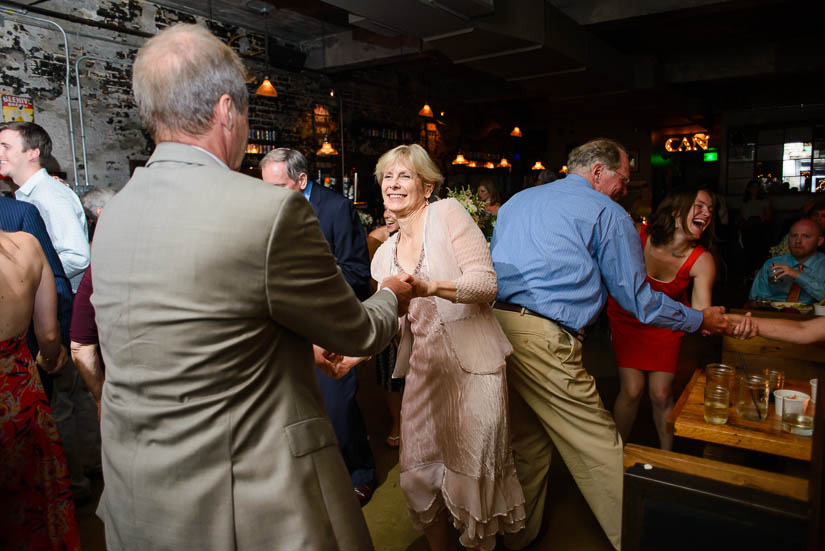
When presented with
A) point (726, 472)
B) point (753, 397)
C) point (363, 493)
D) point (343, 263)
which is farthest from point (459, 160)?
point (726, 472)

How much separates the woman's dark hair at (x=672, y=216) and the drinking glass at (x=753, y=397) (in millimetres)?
1511

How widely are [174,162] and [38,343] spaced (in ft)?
6.17

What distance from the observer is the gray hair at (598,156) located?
260cm

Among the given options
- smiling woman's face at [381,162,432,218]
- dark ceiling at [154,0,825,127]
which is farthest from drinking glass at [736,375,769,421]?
dark ceiling at [154,0,825,127]

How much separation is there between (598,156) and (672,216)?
991 mm

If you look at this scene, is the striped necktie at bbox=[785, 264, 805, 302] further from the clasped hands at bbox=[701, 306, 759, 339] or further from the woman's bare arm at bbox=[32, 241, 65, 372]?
the woman's bare arm at bbox=[32, 241, 65, 372]

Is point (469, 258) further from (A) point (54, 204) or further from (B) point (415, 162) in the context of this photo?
(A) point (54, 204)

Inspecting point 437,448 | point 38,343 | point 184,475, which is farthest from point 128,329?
point 38,343

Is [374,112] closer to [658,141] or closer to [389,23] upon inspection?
[389,23]

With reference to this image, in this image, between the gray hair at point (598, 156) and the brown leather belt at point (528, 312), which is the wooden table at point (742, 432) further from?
the gray hair at point (598, 156)

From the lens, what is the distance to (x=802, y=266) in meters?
3.88

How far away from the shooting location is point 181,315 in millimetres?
1026

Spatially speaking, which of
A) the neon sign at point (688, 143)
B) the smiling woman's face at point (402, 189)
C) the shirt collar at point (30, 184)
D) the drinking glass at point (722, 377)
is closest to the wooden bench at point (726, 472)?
the drinking glass at point (722, 377)

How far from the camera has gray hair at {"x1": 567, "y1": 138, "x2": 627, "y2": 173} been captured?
2.60m
